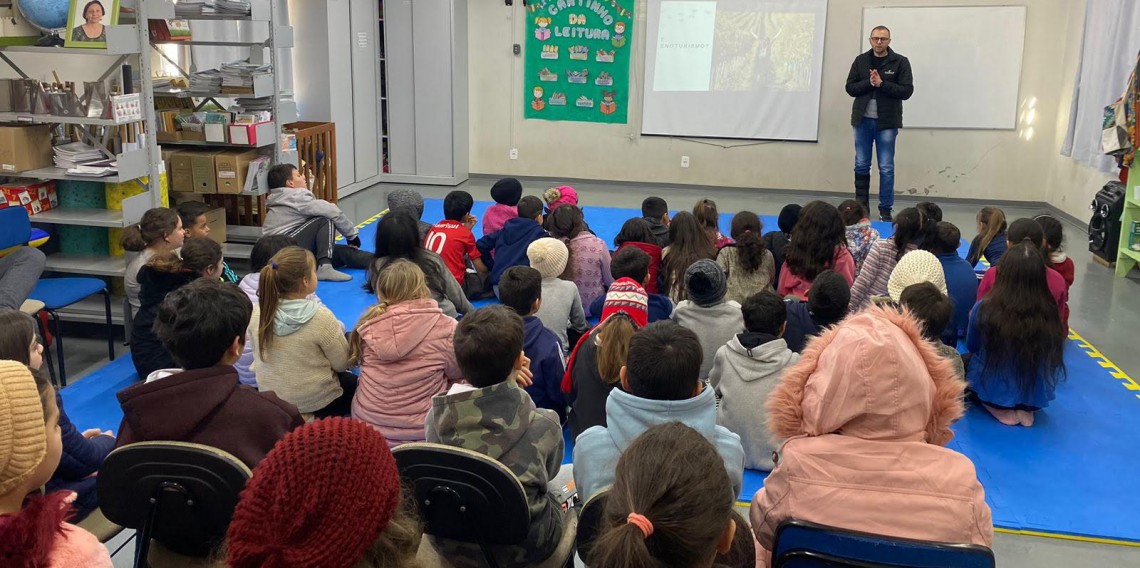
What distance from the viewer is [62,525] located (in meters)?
1.35

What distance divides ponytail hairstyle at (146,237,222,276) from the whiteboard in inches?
258

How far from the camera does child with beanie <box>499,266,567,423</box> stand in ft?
11.0

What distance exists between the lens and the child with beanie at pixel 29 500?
4.17 ft

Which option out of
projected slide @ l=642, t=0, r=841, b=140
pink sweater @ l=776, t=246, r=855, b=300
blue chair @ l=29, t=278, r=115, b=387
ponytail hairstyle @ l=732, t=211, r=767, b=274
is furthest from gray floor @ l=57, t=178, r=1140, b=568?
ponytail hairstyle @ l=732, t=211, r=767, b=274

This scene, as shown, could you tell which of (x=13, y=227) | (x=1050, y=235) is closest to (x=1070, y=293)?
(x=1050, y=235)

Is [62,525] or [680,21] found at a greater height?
[680,21]

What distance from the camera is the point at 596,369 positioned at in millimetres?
3014

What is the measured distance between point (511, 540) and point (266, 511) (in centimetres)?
99

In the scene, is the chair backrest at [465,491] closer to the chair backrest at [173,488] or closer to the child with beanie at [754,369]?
the chair backrest at [173,488]

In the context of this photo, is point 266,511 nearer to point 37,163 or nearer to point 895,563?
point 895,563

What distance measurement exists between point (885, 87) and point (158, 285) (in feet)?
19.8

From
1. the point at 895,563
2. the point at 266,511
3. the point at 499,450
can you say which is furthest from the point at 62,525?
the point at 895,563

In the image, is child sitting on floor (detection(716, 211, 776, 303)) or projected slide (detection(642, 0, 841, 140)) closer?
child sitting on floor (detection(716, 211, 776, 303))

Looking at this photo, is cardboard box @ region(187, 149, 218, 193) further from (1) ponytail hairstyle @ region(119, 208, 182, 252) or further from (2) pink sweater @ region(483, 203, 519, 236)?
(2) pink sweater @ region(483, 203, 519, 236)
